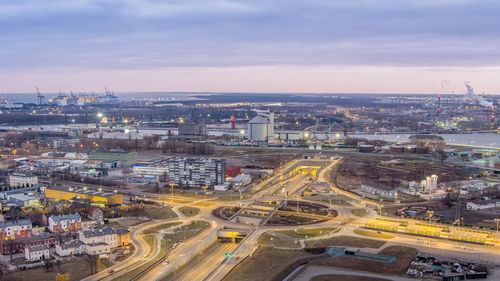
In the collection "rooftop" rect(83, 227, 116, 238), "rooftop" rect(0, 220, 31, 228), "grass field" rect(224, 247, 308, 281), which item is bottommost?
"grass field" rect(224, 247, 308, 281)

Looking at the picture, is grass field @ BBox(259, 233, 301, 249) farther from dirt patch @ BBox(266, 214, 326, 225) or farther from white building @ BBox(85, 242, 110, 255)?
white building @ BBox(85, 242, 110, 255)

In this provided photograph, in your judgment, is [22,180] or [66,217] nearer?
Answer: [66,217]

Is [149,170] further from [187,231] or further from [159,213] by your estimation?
[187,231]

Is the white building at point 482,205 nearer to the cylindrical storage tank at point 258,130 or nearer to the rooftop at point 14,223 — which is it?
the rooftop at point 14,223

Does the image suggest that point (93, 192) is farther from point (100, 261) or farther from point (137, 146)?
point (137, 146)

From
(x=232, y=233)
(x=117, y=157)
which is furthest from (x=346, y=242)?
(x=117, y=157)

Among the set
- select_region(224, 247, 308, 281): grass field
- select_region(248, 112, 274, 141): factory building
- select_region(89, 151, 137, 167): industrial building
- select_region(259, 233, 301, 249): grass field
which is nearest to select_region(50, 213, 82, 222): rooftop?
select_region(259, 233, 301, 249): grass field
